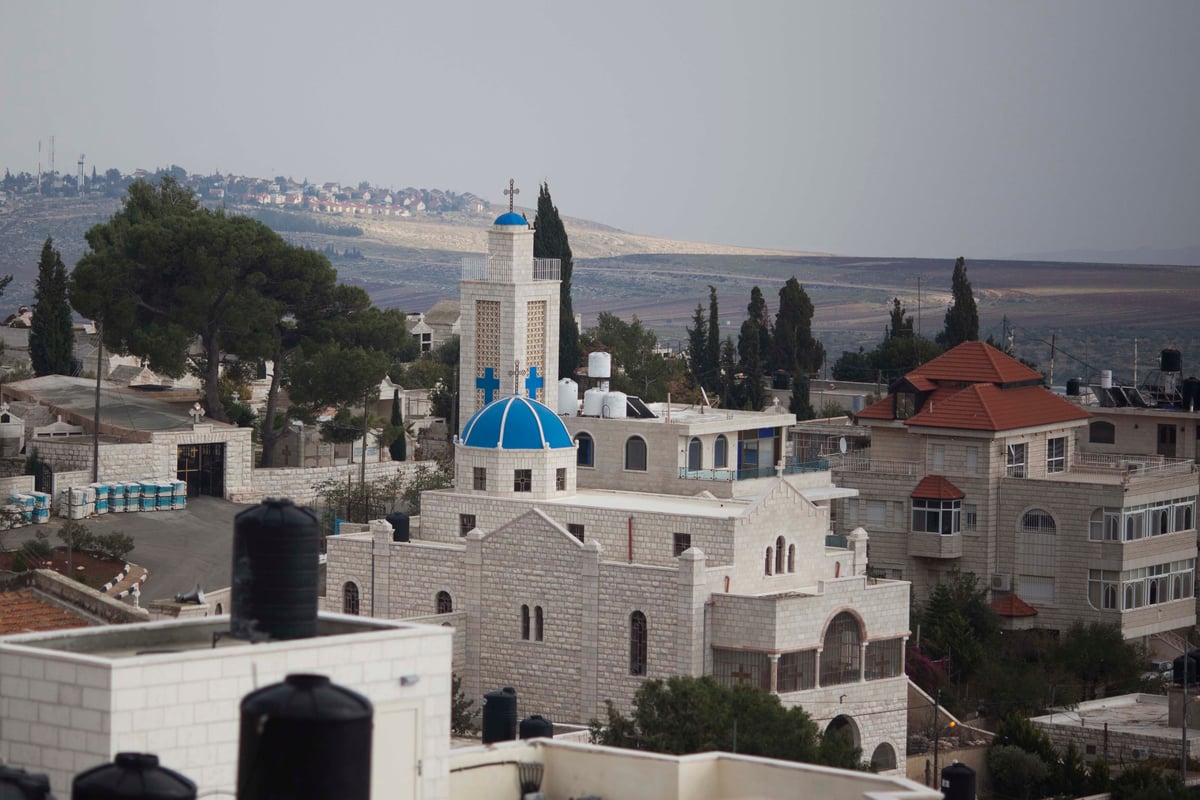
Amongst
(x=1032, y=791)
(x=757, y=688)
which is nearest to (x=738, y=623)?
(x=757, y=688)

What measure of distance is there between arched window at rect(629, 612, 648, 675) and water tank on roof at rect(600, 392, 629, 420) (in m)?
8.01

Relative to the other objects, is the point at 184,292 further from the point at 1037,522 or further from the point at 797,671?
the point at 797,671

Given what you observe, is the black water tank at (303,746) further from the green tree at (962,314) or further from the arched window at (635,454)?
the green tree at (962,314)

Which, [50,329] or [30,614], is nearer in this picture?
[30,614]

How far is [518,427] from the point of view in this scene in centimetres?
5003

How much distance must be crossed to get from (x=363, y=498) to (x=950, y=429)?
15.1 metres

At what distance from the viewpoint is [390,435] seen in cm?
7506

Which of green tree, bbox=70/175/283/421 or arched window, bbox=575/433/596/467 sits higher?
green tree, bbox=70/175/283/421

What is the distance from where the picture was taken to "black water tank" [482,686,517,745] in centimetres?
3853

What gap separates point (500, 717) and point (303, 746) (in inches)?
967

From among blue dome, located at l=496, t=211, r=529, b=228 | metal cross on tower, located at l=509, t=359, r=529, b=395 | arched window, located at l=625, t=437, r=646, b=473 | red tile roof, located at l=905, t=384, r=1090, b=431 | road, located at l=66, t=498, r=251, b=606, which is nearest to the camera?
arched window, located at l=625, t=437, r=646, b=473

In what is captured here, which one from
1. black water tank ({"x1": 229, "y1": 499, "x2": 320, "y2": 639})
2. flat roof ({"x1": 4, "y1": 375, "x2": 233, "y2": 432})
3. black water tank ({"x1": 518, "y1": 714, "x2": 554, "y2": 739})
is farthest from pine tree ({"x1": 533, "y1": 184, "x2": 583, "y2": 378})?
black water tank ({"x1": 229, "y1": 499, "x2": 320, "y2": 639})

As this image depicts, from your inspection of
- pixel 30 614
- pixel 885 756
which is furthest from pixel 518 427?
pixel 30 614

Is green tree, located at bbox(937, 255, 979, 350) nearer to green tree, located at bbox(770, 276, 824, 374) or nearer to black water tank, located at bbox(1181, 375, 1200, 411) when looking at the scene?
green tree, located at bbox(770, 276, 824, 374)
